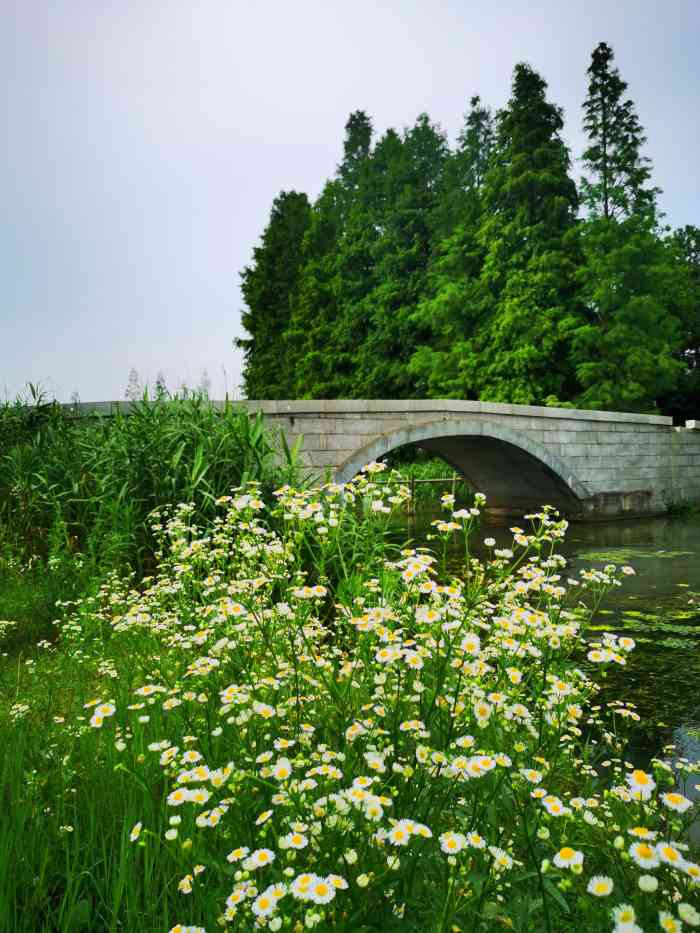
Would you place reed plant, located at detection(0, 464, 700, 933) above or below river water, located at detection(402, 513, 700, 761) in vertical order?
above

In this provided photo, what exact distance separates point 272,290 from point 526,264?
13992 mm

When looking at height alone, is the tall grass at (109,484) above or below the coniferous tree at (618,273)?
below

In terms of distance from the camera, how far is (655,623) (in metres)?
5.76

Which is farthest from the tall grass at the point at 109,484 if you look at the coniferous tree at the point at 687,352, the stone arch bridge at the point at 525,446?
the coniferous tree at the point at 687,352

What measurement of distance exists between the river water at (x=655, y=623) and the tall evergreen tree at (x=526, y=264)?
872 cm

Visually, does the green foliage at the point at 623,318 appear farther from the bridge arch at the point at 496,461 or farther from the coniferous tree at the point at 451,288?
the bridge arch at the point at 496,461

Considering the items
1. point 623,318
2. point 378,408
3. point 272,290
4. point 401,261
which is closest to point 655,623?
point 378,408

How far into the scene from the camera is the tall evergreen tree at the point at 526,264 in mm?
19344

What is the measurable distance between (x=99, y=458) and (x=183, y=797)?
5436mm

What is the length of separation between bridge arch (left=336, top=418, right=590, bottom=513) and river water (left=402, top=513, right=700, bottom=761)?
5.92ft

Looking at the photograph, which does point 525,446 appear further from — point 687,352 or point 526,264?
point 687,352

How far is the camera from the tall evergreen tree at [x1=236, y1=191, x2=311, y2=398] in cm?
3000

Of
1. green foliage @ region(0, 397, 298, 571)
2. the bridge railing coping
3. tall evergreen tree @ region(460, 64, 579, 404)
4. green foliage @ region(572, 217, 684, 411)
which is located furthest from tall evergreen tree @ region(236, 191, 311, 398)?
green foliage @ region(0, 397, 298, 571)

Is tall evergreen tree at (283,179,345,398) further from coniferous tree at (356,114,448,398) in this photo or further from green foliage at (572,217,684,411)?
green foliage at (572,217,684,411)
